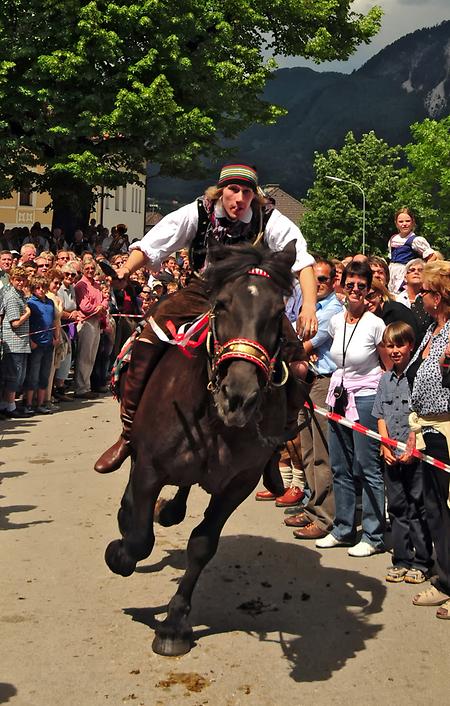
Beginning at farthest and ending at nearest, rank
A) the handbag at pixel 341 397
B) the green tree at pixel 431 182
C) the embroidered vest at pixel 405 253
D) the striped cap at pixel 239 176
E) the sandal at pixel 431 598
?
1. the green tree at pixel 431 182
2. the embroidered vest at pixel 405 253
3. the handbag at pixel 341 397
4. the sandal at pixel 431 598
5. the striped cap at pixel 239 176

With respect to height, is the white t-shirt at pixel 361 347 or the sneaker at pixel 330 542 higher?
the white t-shirt at pixel 361 347

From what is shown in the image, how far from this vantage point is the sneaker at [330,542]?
7.70 metres

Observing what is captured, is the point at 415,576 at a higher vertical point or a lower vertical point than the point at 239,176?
lower

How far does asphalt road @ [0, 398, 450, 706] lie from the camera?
4.91 m

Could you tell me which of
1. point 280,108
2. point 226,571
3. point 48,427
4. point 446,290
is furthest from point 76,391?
point 280,108

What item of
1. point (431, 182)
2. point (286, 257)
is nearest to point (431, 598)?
point (286, 257)

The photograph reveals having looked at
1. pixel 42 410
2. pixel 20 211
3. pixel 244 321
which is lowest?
pixel 42 410

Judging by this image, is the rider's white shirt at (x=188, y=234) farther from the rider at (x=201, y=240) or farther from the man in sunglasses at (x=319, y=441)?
the man in sunglasses at (x=319, y=441)

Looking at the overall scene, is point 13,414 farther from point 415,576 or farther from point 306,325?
point 306,325

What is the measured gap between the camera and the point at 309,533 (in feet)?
25.9

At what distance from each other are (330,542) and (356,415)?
1065 mm

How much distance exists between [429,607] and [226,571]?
57.7 inches

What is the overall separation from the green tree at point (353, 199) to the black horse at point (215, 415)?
6579 cm

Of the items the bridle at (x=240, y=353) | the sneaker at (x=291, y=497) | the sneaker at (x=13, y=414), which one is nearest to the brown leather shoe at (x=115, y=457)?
the bridle at (x=240, y=353)
